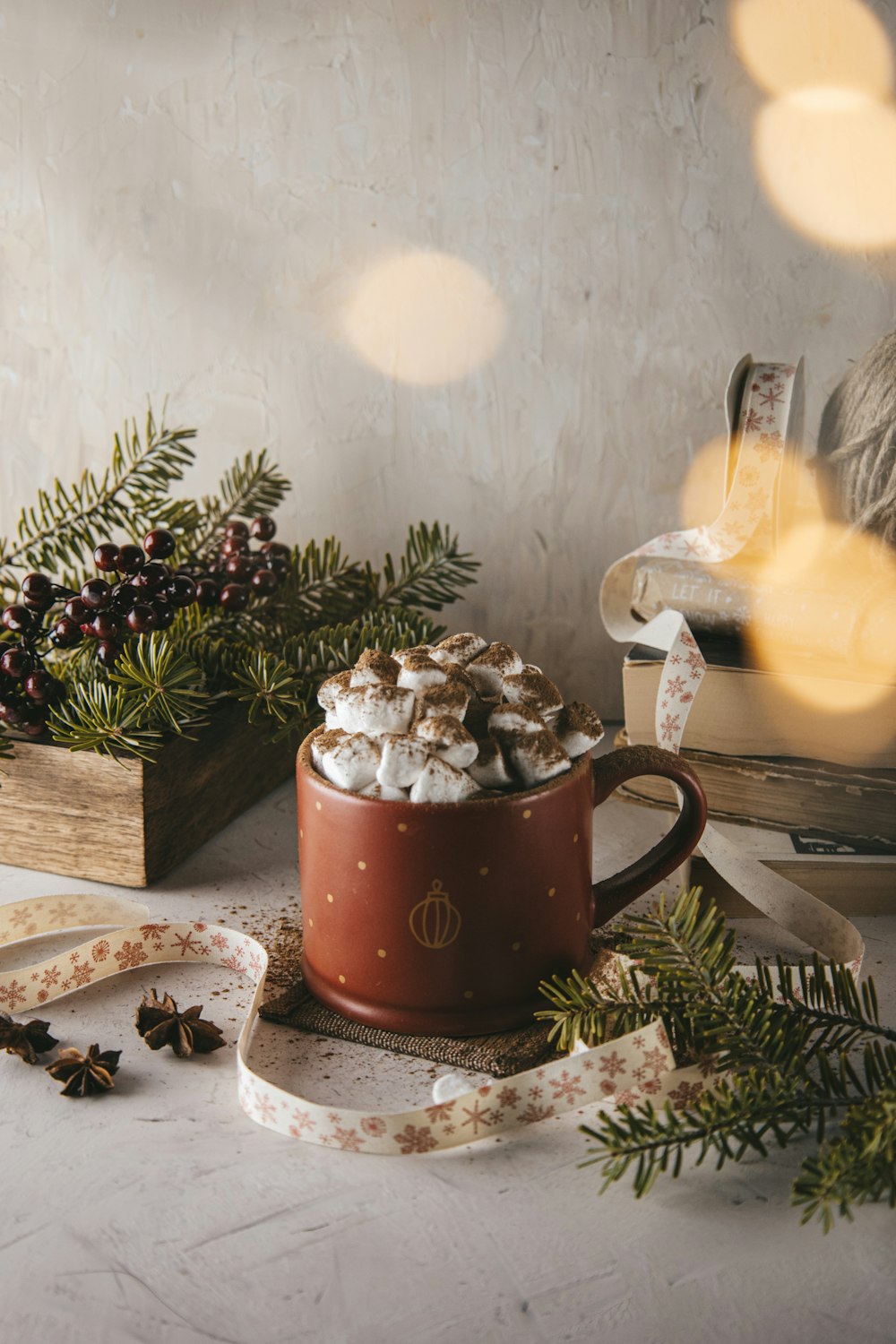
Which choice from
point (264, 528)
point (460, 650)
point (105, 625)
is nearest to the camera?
point (460, 650)

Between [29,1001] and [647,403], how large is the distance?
2.33 feet

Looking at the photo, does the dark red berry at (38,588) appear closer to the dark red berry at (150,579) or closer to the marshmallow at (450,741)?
the dark red berry at (150,579)

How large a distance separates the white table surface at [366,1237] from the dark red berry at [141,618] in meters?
Answer: 0.30

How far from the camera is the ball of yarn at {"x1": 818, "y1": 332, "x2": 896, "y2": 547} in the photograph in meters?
0.72

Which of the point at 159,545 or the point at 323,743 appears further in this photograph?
the point at 159,545

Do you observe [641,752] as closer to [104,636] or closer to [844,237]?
[104,636]

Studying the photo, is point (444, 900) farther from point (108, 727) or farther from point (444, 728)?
point (108, 727)

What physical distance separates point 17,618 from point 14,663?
32 millimetres

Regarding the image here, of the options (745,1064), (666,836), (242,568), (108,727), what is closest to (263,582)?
(242,568)

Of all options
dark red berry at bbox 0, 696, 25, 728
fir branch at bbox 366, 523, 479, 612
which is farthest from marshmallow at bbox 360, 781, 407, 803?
fir branch at bbox 366, 523, 479, 612

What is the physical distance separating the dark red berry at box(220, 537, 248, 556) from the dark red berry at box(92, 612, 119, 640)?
0.61ft

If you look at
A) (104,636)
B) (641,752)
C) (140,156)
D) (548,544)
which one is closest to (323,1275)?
(641,752)

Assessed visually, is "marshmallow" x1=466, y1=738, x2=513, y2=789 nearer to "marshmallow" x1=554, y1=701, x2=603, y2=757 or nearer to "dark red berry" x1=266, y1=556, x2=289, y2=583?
"marshmallow" x1=554, y1=701, x2=603, y2=757

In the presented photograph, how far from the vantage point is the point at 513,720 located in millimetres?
573
